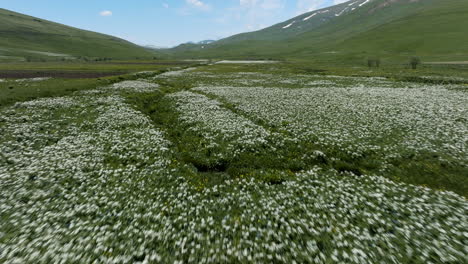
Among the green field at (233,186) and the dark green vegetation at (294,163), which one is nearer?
the green field at (233,186)

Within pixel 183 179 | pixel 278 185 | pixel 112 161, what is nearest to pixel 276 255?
pixel 278 185

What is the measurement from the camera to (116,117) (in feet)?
76.5

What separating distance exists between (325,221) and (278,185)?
3500 mm

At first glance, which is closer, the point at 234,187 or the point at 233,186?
the point at 234,187

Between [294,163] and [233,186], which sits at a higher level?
[233,186]

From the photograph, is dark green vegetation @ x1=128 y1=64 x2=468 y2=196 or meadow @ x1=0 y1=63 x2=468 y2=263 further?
dark green vegetation @ x1=128 y1=64 x2=468 y2=196

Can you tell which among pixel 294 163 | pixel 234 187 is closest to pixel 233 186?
pixel 234 187

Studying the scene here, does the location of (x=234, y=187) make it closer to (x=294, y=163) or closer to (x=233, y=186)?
(x=233, y=186)

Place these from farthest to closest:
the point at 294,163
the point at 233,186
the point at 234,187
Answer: the point at 294,163, the point at 233,186, the point at 234,187

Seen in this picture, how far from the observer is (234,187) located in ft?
39.3

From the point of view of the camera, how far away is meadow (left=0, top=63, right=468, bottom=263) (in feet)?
25.4

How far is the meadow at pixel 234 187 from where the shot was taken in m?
7.73

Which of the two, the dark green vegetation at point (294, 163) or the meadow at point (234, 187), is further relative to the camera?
the dark green vegetation at point (294, 163)

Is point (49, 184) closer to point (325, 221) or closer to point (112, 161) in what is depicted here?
point (112, 161)
